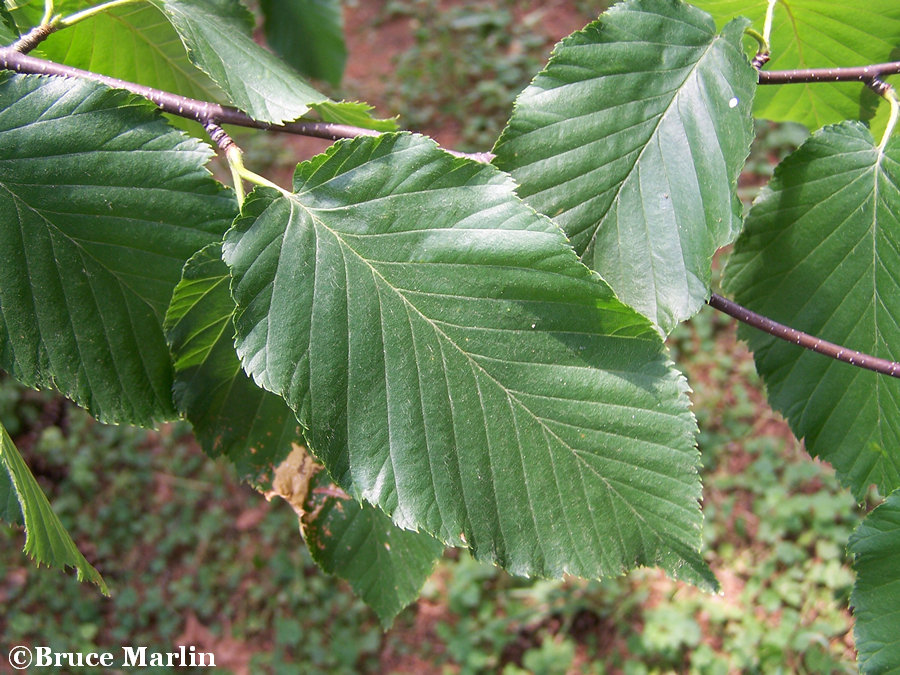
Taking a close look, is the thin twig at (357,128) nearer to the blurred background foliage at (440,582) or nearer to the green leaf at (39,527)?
the green leaf at (39,527)

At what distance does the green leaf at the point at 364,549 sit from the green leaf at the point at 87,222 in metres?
0.28

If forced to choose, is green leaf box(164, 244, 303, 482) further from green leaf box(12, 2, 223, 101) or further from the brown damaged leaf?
green leaf box(12, 2, 223, 101)

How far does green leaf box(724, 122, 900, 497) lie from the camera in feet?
2.45

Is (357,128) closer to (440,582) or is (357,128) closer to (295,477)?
(295,477)

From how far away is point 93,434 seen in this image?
3.57 metres

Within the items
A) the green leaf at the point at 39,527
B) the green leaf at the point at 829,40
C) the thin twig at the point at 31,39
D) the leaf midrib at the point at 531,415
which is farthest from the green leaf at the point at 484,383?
the green leaf at the point at 829,40

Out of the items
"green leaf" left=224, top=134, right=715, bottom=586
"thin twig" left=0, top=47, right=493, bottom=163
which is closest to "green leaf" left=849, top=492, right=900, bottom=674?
"green leaf" left=224, top=134, right=715, bottom=586

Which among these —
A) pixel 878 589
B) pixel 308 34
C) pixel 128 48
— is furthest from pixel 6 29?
pixel 308 34

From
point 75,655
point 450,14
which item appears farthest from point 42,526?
point 450,14

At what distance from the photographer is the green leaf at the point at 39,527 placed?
606mm

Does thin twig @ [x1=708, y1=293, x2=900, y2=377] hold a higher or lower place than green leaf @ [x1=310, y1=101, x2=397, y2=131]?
lower

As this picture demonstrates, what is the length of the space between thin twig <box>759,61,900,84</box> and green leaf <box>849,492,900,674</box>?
0.44m

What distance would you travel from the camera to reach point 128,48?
0.96 metres

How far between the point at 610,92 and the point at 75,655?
10.5 feet
